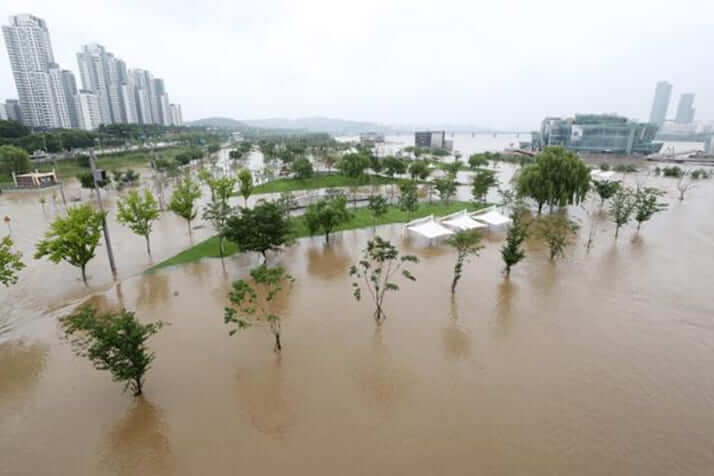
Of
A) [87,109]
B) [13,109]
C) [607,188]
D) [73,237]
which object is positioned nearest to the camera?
[73,237]

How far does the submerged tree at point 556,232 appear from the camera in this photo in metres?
19.3

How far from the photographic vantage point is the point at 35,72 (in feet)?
297

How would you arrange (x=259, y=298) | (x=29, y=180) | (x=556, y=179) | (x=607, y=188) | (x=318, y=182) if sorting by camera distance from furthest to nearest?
(x=318, y=182) < (x=29, y=180) < (x=607, y=188) < (x=556, y=179) < (x=259, y=298)

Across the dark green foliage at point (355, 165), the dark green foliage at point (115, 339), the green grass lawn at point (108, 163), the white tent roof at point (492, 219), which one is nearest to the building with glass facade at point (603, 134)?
the dark green foliage at point (355, 165)

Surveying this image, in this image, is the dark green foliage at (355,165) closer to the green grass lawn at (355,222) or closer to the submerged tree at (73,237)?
the green grass lawn at (355,222)

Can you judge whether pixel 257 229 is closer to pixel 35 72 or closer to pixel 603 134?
pixel 603 134

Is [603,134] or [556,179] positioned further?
[603,134]

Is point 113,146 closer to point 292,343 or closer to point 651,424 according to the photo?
point 292,343

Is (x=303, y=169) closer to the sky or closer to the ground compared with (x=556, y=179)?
closer to the ground

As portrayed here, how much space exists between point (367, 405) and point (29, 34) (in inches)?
5179

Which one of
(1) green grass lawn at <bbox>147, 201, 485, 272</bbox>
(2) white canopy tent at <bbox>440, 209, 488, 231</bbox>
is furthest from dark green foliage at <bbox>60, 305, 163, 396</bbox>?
(2) white canopy tent at <bbox>440, 209, 488, 231</bbox>

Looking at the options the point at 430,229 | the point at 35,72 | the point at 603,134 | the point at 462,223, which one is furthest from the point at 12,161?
the point at 603,134

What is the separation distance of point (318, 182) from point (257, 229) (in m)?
31.5

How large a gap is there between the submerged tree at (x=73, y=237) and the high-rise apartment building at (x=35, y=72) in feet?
362
